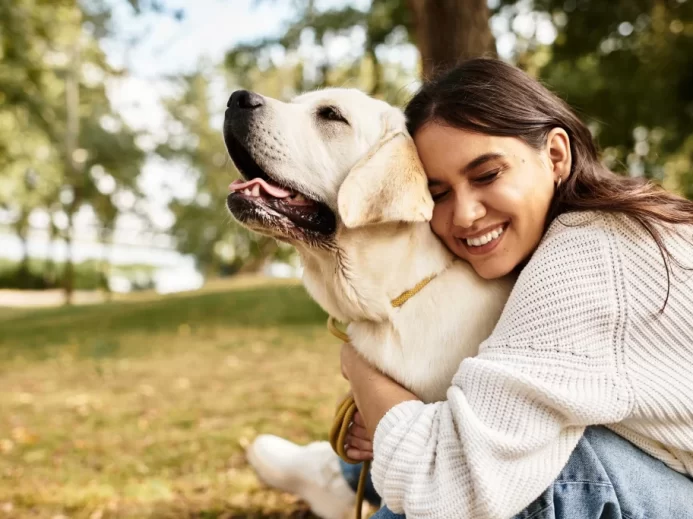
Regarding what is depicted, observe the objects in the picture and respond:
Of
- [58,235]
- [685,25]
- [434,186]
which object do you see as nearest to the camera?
[434,186]

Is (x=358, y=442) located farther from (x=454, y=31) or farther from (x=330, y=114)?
(x=454, y=31)

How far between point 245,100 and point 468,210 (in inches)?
33.9

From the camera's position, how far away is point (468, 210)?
6.18ft

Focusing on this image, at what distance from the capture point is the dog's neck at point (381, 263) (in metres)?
2.00

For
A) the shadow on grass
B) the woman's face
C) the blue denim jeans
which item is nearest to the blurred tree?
the shadow on grass

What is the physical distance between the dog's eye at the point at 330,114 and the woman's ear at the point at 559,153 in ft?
2.36

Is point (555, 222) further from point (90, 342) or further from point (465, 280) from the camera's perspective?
point (90, 342)

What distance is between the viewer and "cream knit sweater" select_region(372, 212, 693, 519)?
1.41 metres

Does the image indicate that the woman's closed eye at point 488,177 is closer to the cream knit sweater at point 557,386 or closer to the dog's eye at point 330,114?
the cream knit sweater at point 557,386

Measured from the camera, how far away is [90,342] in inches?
361

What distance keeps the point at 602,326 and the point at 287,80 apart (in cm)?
2124

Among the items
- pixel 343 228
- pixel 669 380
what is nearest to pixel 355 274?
pixel 343 228

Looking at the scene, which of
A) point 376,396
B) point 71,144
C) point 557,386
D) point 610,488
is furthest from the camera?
point 71,144

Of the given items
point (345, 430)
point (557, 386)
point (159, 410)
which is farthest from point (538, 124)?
point (159, 410)
